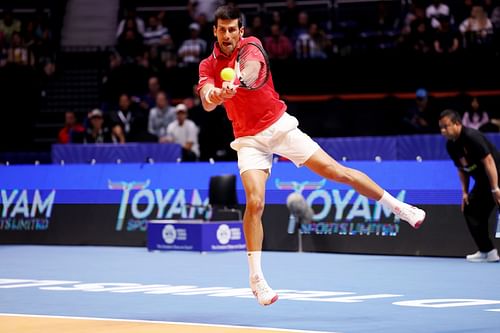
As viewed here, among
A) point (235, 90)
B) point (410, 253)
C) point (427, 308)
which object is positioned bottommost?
point (410, 253)

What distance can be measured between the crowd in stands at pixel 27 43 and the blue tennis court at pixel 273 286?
36.9 ft

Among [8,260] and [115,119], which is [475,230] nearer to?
[8,260]

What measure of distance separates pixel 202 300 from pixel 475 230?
526cm

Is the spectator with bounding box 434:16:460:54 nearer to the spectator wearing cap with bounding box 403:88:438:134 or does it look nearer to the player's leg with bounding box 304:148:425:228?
the spectator wearing cap with bounding box 403:88:438:134

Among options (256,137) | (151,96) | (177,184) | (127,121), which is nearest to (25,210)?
(177,184)

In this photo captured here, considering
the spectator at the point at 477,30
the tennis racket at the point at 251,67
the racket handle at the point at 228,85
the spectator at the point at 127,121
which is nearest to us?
the racket handle at the point at 228,85

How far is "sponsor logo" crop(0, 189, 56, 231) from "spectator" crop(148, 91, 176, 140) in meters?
3.90

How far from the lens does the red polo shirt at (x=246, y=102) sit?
9852 mm

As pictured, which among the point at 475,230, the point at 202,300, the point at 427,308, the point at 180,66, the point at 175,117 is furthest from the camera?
the point at 180,66

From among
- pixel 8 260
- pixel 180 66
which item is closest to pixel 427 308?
pixel 8 260

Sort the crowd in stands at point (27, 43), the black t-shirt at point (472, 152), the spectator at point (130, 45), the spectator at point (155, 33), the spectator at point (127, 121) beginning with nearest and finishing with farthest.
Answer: the black t-shirt at point (472, 152), the spectator at point (127, 121), the spectator at point (130, 45), the crowd in stands at point (27, 43), the spectator at point (155, 33)

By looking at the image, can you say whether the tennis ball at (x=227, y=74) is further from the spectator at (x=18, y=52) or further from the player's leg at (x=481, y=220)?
the spectator at (x=18, y=52)

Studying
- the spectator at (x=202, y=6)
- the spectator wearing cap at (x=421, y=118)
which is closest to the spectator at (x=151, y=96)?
the spectator at (x=202, y=6)

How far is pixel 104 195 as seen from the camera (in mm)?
18812
